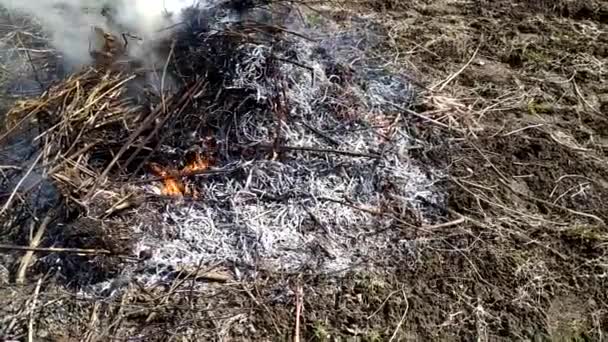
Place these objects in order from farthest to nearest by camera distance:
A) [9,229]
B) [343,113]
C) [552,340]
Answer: [343,113]
[9,229]
[552,340]

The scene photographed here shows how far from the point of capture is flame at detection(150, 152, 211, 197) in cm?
327

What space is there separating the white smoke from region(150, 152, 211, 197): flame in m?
1.02

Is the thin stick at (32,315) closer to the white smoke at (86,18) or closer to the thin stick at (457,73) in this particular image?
the white smoke at (86,18)

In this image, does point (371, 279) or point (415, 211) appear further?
point (415, 211)

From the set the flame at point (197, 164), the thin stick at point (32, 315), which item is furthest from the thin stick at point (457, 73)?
the thin stick at point (32, 315)

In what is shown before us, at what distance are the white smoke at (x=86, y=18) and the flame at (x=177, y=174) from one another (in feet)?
3.33

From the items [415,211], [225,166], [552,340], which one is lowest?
[552,340]

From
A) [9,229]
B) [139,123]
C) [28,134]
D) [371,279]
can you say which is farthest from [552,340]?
[28,134]

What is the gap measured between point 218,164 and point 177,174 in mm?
229

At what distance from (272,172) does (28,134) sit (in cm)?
138

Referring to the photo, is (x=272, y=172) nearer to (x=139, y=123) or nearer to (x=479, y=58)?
(x=139, y=123)

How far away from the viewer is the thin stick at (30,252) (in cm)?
289

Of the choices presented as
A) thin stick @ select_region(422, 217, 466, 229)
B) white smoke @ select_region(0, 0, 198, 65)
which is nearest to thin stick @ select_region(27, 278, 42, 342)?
white smoke @ select_region(0, 0, 198, 65)

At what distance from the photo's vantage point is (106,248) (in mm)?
2932
